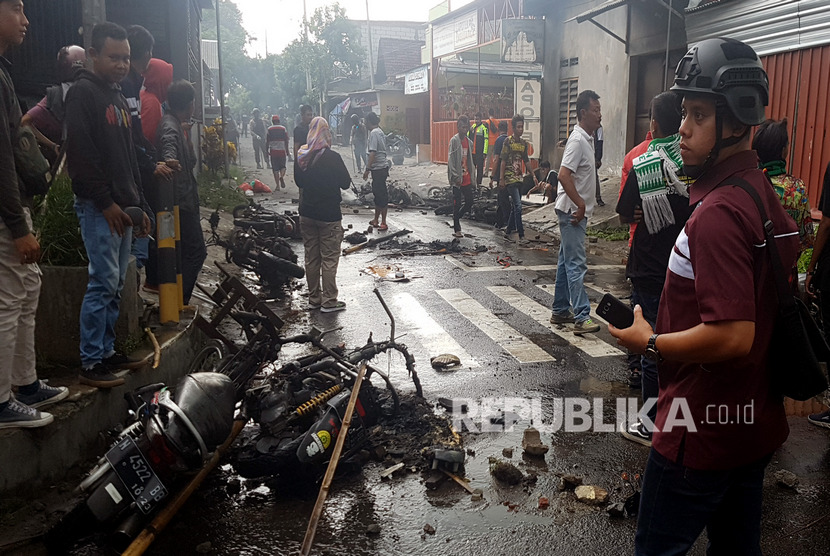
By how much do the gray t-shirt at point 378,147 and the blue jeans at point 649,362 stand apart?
9877mm

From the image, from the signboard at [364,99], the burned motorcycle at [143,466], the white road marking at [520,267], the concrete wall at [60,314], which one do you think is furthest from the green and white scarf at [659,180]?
the signboard at [364,99]

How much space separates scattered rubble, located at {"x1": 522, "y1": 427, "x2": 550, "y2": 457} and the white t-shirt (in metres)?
2.98

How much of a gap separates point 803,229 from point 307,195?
5.31 metres

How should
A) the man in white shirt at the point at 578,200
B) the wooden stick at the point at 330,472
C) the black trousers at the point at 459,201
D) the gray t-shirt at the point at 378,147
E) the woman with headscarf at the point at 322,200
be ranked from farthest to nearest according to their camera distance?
the gray t-shirt at the point at 378,147
the black trousers at the point at 459,201
the woman with headscarf at the point at 322,200
the man in white shirt at the point at 578,200
the wooden stick at the point at 330,472

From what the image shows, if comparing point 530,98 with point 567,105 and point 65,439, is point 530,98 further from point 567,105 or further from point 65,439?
point 65,439

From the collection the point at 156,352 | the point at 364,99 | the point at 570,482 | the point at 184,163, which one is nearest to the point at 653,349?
the point at 570,482

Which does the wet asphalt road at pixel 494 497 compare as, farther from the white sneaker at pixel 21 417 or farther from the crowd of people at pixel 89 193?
the crowd of people at pixel 89 193

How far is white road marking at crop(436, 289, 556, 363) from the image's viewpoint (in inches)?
252

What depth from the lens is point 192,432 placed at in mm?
3205

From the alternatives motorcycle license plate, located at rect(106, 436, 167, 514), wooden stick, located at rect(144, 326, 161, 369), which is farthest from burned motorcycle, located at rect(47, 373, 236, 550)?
wooden stick, located at rect(144, 326, 161, 369)

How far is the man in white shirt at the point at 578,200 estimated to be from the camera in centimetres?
664

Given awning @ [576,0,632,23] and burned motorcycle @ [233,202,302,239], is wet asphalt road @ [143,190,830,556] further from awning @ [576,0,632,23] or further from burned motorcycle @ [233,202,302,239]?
awning @ [576,0,632,23]

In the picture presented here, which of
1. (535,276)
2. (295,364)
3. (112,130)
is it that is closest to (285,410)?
(295,364)

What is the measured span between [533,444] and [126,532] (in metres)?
2.51
